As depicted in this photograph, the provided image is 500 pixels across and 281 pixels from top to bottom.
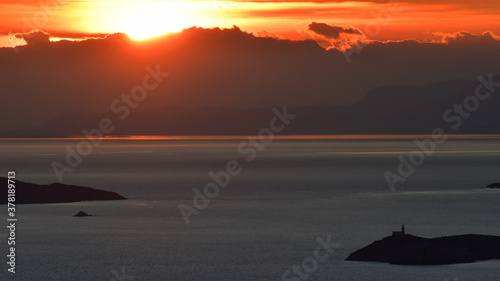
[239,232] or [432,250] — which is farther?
[239,232]

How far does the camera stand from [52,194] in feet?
434

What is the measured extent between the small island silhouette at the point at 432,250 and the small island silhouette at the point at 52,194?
69.9 m

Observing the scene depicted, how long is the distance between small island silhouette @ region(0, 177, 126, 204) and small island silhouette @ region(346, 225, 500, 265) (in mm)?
69866

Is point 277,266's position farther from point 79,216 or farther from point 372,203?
point 372,203

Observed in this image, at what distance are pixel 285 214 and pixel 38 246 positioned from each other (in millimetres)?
40451

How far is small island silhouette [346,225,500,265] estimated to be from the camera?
69500 millimetres

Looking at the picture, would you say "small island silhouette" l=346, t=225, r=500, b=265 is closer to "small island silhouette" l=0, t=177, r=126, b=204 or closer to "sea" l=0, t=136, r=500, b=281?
"sea" l=0, t=136, r=500, b=281

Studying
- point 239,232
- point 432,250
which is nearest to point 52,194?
point 239,232

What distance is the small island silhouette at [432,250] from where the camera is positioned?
2736 inches

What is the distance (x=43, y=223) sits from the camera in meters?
105

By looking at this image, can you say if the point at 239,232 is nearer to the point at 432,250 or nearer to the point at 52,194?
the point at 432,250

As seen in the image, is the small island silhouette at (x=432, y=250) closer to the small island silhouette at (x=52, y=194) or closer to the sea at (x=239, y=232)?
the sea at (x=239, y=232)

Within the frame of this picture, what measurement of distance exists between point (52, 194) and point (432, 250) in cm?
7710

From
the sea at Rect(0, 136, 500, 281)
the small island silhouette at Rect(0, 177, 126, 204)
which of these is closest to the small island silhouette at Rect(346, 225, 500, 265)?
the sea at Rect(0, 136, 500, 281)
